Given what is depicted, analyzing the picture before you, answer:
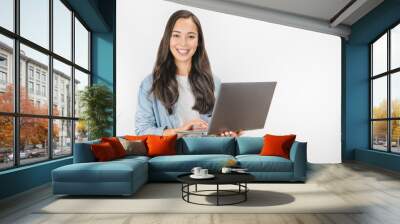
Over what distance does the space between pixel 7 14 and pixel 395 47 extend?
6.72 meters

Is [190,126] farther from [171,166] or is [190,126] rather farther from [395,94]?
[395,94]

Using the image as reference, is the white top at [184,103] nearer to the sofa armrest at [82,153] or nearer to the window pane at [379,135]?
the sofa armrest at [82,153]

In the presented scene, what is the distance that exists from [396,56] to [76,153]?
608cm

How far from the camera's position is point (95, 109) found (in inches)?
291

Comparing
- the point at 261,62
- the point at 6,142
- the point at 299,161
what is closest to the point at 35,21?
the point at 6,142

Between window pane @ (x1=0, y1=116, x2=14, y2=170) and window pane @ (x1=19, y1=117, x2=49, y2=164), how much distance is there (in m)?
0.23

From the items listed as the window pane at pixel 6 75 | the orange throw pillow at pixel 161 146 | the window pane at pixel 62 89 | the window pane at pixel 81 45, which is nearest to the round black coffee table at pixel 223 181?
the orange throw pillow at pixel 161 146

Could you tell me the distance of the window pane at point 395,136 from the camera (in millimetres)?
7290

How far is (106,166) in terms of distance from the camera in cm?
471

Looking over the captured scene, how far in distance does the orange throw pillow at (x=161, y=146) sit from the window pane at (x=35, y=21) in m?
2.20

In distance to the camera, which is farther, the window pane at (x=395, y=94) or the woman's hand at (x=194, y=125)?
the woman's hand at (x=194, y=125)

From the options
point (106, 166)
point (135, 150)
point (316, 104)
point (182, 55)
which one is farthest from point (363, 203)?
point (182, 55)

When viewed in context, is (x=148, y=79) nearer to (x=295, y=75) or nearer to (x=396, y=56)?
(x=295, y=75)

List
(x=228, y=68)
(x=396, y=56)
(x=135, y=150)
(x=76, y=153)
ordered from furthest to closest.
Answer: (x=228, y=68), (x=396, y=56), (x=135, y=150), (x=76, y=153)
